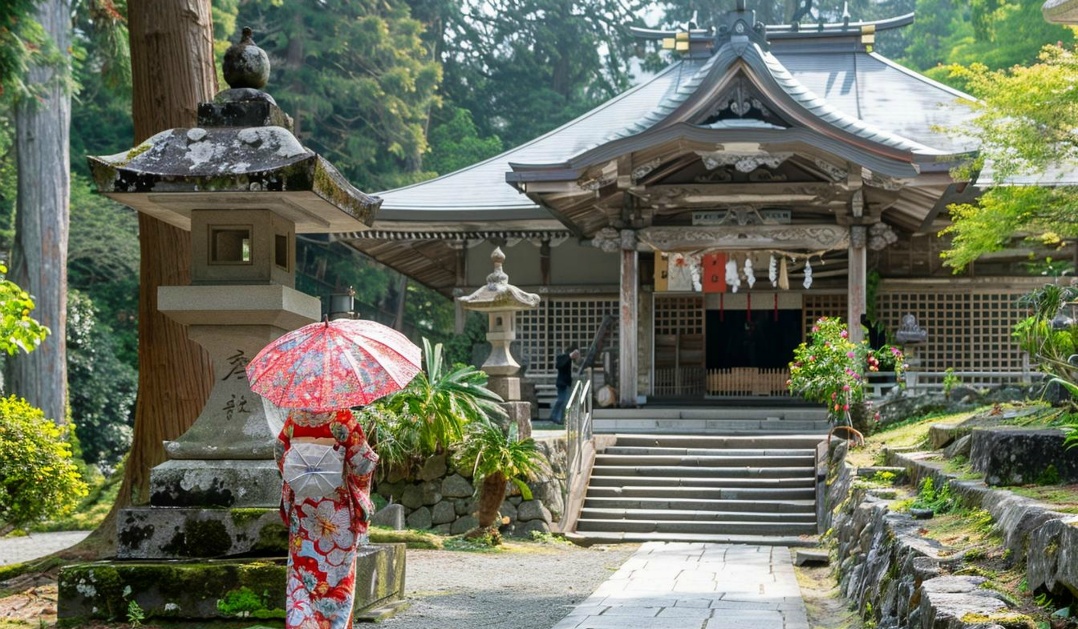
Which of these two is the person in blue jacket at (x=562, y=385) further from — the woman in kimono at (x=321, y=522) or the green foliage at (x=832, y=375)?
the woman in kimono at (x=321, y=522)

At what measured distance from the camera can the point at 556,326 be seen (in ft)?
68.7

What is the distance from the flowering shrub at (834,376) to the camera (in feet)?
48.6

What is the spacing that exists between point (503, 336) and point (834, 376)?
160 inches

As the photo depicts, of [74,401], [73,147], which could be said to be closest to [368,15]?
[73,147]

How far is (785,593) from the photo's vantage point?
8.97 metres

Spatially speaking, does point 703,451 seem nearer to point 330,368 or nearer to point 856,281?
point 856,281

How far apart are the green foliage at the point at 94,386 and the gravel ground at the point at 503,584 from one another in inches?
607

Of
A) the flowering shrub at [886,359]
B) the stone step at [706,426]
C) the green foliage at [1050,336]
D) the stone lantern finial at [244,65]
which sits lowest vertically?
the stone step at [706,426]

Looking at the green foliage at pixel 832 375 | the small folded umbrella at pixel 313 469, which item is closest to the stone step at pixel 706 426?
the green foliage at pixel 832 375

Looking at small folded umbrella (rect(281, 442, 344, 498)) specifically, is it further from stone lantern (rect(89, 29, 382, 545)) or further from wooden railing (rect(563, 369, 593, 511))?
wooden railing (rect(563, 369, 593, 511))

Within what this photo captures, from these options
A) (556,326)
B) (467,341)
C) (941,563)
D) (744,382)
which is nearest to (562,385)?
(467,341)

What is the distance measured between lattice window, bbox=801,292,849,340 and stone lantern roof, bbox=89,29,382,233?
1448 cm

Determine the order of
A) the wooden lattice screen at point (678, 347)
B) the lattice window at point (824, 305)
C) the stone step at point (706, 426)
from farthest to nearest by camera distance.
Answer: the wooden lattice screen at point (678, 347)
the lattice window at point (824, 305)
the stone step at point (706, 426)

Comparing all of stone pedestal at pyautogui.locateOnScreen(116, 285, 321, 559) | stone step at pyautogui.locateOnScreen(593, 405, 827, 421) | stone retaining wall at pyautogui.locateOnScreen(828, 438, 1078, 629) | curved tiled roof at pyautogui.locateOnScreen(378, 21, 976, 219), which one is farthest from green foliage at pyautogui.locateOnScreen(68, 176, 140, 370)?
stone retaining wall at pyautogui.locateOnScreen(828, 438, 1078, 629)
